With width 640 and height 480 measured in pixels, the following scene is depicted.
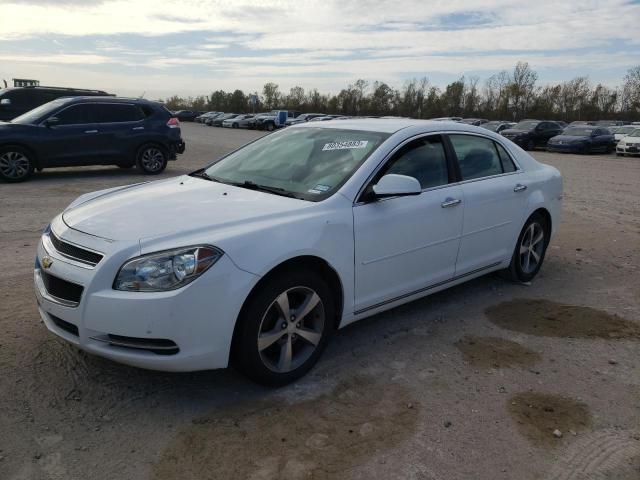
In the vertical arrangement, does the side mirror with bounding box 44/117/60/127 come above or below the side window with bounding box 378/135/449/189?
below

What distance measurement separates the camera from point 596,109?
66.6 metres

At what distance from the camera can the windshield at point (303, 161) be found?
3.96 meters

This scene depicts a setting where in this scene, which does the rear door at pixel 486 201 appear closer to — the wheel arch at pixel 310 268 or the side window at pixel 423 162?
the side window at pixel 423 162

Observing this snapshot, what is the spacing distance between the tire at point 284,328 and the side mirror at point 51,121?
9.87 meters

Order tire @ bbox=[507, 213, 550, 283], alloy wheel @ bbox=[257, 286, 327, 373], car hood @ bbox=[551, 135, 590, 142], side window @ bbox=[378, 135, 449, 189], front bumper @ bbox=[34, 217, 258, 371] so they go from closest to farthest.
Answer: front bumper @ bbox=[34, 217, 258, 371] → alloy wheel @ bbox=[257, 286, 327, 373] → side window @ bbox=[378, 135, 449, 189] → tire @ bbox=[507, 213, 550, 283] → car hood @ bbox=[551, 135, 590, 142]

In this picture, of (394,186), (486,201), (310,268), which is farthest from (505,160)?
(310,268)

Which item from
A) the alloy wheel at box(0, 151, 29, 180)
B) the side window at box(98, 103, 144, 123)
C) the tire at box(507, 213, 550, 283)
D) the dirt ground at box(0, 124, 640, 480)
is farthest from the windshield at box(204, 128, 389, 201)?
the side window at box(98, 103, 144, 123)

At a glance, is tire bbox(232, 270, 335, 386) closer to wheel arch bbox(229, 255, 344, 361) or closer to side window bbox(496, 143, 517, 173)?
wheel arch bbox(229, 255, 344, 361)

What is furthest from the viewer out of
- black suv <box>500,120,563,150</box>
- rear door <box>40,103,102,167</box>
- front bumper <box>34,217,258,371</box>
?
black suv <box>500,120,563,150</box>

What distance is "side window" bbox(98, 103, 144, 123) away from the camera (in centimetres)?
1217

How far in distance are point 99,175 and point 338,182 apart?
10461 millimetres

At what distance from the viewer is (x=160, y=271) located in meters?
3.02

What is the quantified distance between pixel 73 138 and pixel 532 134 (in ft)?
76.7

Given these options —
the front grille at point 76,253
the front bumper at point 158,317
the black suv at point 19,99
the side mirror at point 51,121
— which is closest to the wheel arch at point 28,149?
the side mirror at point 51,121
